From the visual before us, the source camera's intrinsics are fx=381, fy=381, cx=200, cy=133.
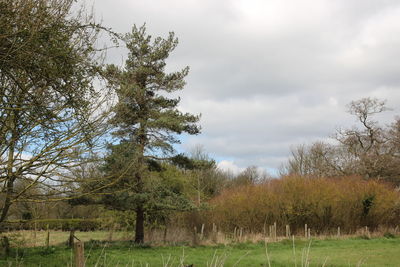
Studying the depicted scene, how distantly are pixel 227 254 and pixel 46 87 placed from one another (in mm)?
9285

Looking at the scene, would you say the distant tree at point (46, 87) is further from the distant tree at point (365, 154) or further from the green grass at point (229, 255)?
the distant tree at point (365, 154)

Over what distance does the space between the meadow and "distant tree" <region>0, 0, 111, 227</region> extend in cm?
297

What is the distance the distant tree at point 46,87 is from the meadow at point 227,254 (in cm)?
297

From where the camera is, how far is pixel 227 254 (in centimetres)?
1275

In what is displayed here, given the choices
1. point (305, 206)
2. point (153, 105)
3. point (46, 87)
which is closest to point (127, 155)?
point (46, 87)

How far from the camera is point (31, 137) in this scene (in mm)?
6332

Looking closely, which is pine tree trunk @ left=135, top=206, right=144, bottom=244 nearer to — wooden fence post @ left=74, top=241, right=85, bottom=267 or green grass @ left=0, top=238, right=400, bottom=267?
green grass @ left=0, top=238, right=400, bottom=267

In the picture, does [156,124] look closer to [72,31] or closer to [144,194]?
[144,194]

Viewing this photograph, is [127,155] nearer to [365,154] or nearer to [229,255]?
[229,255]

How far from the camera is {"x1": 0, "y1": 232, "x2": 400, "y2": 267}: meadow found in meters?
11.7

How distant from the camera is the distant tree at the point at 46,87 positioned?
4.15 meters

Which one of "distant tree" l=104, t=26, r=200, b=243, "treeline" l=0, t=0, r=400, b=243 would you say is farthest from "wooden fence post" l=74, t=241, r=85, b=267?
"distant tree" l=104, t=26, r=200, b=243

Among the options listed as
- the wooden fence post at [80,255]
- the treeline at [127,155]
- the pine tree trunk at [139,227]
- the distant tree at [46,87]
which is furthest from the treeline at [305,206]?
the wooden fence post at [80,255]

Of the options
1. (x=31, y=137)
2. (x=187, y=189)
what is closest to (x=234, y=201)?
(x=187, y=189)
